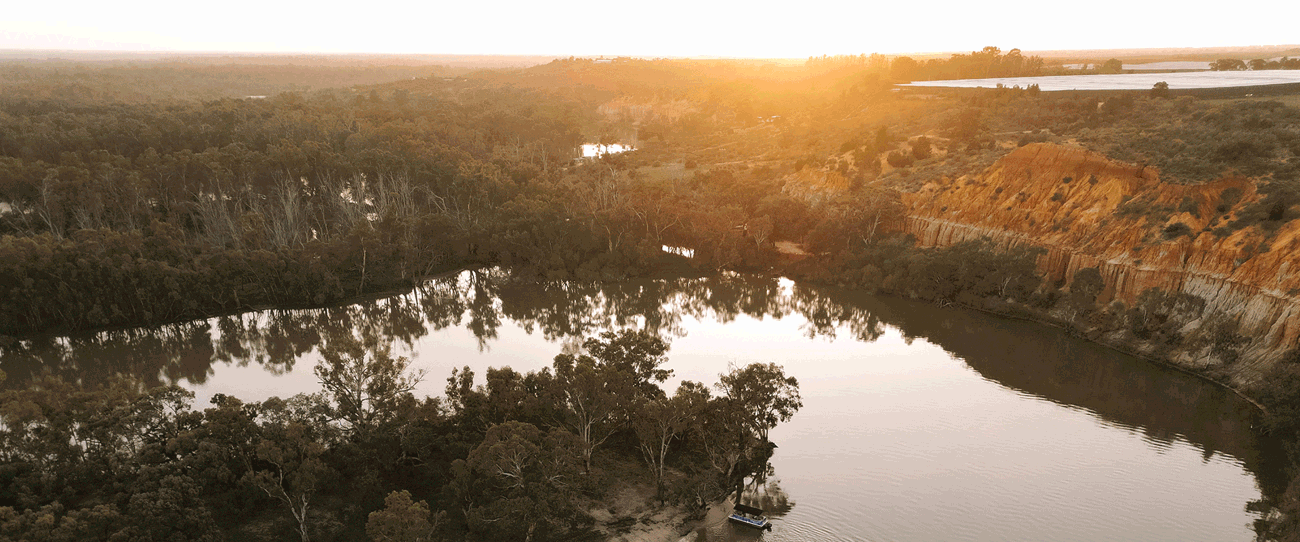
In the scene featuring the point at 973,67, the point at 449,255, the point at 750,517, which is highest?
the point at 973,67

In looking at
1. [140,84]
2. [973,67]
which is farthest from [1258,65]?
[140,84]

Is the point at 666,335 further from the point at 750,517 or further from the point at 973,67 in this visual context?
the point at 973,67

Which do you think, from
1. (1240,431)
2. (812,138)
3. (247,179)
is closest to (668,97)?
(812,138)

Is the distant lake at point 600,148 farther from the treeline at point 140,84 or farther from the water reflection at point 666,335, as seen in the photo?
the treeline at point 140,84

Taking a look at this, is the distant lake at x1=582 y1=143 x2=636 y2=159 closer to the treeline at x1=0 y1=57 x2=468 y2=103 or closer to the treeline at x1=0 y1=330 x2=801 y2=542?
the treeline at x1=0 y1=57 x2=468 y2=103

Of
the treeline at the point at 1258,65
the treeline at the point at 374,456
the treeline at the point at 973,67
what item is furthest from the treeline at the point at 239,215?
the treeline at the point at 1258,65

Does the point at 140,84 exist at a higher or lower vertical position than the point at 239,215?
higher

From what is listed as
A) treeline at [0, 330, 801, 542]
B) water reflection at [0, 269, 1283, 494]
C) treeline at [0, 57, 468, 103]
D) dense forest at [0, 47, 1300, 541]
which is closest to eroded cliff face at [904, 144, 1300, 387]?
dense forest at [0, 47, 1300, 541]
